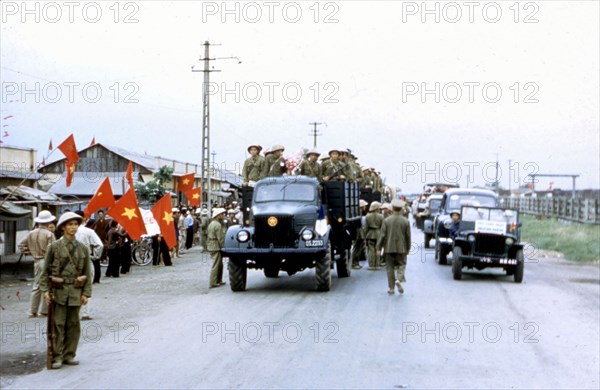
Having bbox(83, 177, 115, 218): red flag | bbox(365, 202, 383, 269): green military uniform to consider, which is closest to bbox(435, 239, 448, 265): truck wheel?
bbox(365, 202, 383, 269): green military uniform

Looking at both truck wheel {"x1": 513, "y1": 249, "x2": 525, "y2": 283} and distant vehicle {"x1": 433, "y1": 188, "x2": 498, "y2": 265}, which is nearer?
truck wheel {"x1": 513, "y1": 249, "x2": 525, "y2": 283}

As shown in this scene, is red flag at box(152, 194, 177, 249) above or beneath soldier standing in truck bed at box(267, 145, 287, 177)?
beneath

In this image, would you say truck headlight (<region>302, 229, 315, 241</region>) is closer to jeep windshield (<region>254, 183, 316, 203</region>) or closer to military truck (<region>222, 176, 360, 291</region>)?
military truck (<region>222, 176, 360, 291</region>)

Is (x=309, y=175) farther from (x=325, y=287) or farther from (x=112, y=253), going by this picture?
(x=112, y=253)

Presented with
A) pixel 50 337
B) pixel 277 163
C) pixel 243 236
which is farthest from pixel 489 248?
pixel 50 337

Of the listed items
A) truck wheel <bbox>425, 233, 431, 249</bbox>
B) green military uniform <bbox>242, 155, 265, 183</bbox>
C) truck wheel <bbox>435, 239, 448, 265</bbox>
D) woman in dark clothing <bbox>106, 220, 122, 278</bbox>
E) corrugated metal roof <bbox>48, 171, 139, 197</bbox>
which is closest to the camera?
green military uniform <bbox>242, 155, 265, 183</bbox>

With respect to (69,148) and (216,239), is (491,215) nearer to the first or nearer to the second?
(216,239)

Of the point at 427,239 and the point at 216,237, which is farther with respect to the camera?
the point at 427,239

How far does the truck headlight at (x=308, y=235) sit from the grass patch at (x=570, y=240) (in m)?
13.8

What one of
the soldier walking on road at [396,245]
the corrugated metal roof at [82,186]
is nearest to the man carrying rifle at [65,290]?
the soldier walking on road at [396,245]

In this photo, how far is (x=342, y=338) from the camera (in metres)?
9.77

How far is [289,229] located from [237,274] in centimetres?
137

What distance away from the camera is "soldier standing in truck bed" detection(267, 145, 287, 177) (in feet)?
55.6

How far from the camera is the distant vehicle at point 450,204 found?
20.4 meters
